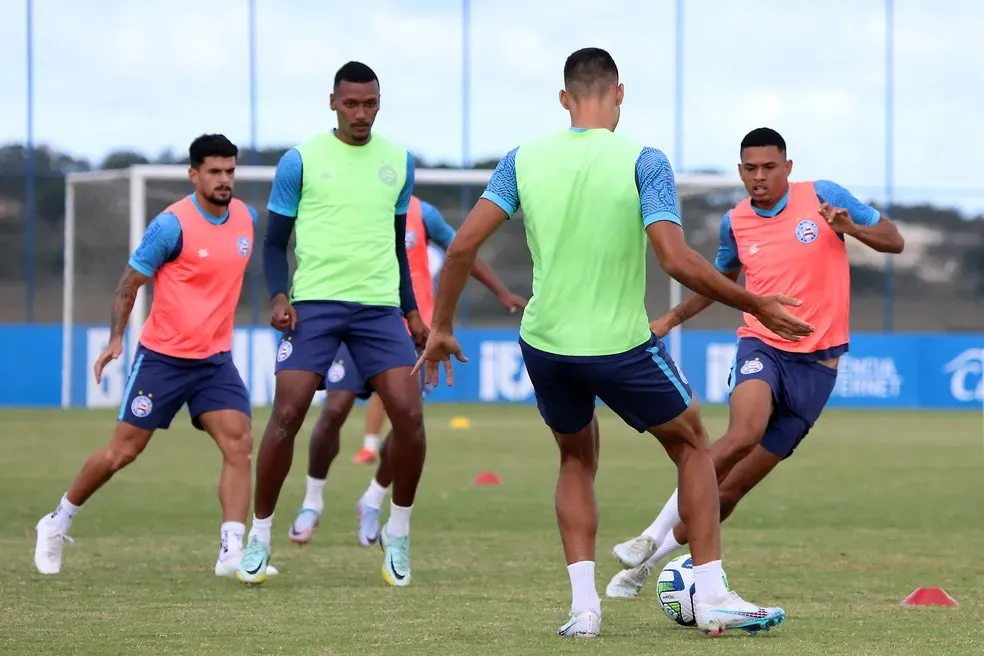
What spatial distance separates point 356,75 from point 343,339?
1230mm

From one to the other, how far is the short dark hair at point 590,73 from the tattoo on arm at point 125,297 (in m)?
3.00

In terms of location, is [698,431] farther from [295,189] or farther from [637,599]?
[295,189]

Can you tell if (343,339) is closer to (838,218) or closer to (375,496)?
(375,496)

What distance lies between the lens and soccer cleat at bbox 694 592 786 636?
6.01m

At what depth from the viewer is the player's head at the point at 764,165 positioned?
823cm

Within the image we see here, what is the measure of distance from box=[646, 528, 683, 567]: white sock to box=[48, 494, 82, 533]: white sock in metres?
2.91

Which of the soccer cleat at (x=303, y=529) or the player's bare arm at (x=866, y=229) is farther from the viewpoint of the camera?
the soccer cleat at (x=303, y=529)

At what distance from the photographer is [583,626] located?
606 cm

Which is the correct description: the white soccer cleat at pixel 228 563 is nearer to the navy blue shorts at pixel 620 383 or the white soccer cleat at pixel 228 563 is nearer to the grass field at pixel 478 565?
the grass field at pixel 478 565

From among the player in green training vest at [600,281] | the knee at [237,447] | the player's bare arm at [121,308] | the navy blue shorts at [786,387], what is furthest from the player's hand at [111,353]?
the navy blue shorts at [786,387]

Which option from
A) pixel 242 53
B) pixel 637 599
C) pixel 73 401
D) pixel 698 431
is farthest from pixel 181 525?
pixel 242 53

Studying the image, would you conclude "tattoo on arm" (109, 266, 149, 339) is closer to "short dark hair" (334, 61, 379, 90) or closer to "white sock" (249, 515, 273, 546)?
"white sock" (249, 515, 273, 546)

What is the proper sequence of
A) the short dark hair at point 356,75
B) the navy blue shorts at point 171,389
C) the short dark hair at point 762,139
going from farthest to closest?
the navy blue shorts at point 171,389, the short dark hair at point 762,139, the short dark hair at point 356,75

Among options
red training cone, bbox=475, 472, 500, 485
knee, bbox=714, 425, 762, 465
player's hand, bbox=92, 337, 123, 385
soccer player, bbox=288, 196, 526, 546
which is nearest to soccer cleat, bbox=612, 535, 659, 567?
knee, bbox=714, 425, 762, 465
